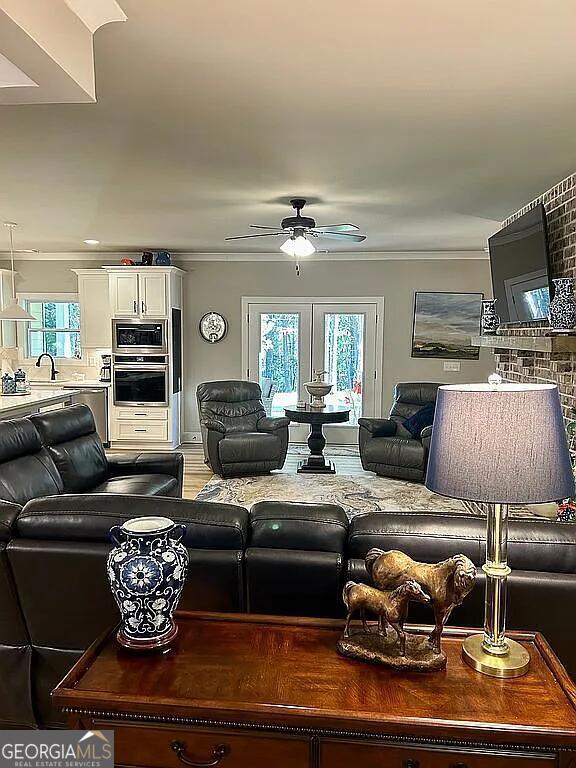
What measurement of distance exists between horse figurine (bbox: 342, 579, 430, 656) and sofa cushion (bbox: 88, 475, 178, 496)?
101 inches

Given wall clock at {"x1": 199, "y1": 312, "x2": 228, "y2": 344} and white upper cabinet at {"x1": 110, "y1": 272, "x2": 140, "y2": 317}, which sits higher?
white upper cabinet at {"x1": 110, "y1": 272, "x2": 140, "y2": 317}

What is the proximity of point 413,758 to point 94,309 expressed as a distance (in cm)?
753

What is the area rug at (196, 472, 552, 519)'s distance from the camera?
17.8 feet

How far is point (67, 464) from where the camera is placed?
13.2ft

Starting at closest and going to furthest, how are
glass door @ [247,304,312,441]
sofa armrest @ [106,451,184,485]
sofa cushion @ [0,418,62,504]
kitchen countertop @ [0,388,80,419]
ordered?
sofa cushion @ [0,418,62,504]
sofa armrest @ [106,451,184,485]
kitchen countertop @ [0,388,80,419]
glass door @ [247,304,312,441]

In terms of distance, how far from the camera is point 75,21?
188cm

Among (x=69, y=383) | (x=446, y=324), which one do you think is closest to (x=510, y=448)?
(x=446, y=324)

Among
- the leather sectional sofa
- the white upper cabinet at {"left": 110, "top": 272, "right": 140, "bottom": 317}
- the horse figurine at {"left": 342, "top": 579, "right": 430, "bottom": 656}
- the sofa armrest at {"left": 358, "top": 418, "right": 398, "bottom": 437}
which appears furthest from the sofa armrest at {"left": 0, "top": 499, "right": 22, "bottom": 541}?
the white upper cabinet at {"left": 110, "top": 272, "right": 140, "bottom": 317}

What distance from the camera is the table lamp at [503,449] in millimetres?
1344

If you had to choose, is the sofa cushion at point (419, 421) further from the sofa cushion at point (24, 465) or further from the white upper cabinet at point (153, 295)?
the sofa cushion at point (24, 465)

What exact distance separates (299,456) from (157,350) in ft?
7.62

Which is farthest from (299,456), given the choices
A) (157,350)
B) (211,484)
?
(157,350)

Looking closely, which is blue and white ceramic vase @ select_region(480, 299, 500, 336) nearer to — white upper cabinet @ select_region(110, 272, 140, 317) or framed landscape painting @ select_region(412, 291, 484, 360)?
framed landscape painting @ select_region(412, 291, 484, 360)

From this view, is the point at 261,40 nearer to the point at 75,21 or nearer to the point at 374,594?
the point at 75,21
